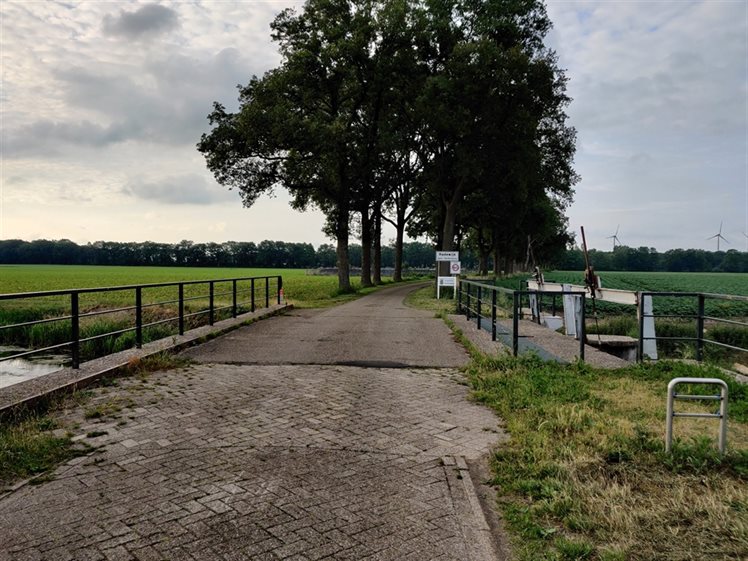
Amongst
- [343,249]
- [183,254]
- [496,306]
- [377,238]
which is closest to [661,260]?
[183,254]

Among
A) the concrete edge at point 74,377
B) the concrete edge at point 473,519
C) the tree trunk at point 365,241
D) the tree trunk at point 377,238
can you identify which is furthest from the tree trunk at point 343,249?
the concrete edge at point 473,519

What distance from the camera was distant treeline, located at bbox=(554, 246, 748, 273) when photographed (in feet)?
462

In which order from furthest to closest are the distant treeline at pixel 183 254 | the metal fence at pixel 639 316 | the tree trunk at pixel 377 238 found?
the distant treeline at pixel 183 254, the tree trunk at pixel 377 238, the metal fence at pixel 639 316

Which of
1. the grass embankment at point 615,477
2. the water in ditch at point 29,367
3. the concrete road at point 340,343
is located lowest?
the water in ditch at point 29,367

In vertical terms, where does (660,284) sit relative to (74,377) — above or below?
below

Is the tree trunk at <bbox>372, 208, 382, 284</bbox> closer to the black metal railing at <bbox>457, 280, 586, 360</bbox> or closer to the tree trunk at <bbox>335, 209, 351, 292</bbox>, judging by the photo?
the tree trunk at <bbox>335, 209, 351, 292</bbox>

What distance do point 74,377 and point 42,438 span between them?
217cm

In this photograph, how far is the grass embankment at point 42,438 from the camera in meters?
4.05

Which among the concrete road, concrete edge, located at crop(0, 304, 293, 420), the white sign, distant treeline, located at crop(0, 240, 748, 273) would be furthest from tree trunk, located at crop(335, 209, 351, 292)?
distant treeline, located at crop(0, 240, 748, 273)

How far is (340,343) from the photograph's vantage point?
10.9m

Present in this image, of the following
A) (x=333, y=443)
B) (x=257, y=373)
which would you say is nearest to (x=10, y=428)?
(x=333, y=443)

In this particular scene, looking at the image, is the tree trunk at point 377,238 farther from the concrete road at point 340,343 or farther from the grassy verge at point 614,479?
the grassy verge at point 614,479

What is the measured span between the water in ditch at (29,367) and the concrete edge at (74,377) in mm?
2776

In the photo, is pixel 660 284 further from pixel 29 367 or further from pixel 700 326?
pixel 29 367
